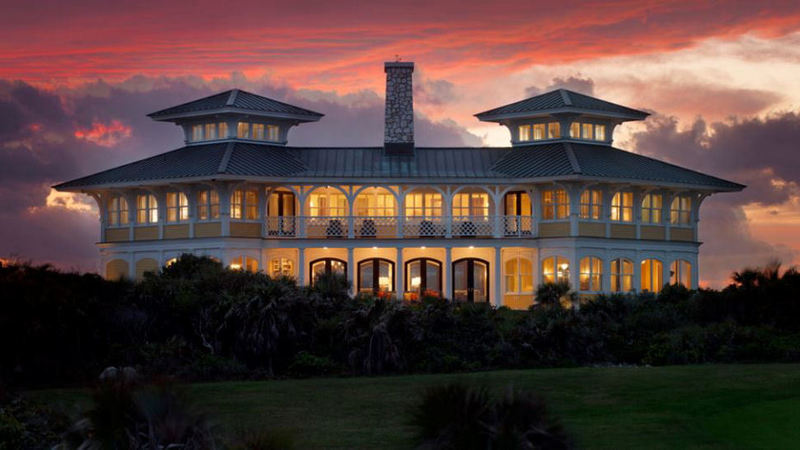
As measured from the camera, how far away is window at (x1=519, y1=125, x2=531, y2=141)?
5609 cm

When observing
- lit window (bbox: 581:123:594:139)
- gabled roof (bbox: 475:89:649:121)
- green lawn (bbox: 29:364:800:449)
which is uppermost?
gabled roof (bbox: 475:89:649:121)

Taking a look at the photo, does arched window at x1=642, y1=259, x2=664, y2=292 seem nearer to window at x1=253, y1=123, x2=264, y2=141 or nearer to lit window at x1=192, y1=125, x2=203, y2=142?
window at x1=253, y1=123, x2=264, y2=141

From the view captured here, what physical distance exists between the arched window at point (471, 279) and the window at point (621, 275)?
533 centimetres

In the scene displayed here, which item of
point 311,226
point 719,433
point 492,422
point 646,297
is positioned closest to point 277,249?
point 311,226

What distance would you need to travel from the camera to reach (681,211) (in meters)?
56.0

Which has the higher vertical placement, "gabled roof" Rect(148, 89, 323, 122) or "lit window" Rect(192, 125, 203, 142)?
"gabled roof" Rect(148, 89, 323, 122)

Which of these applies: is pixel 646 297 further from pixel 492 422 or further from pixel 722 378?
pixel 492 422

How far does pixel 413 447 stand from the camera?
53.9 ft

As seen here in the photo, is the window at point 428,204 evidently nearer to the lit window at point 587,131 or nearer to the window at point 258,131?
the lit window at point 587,131

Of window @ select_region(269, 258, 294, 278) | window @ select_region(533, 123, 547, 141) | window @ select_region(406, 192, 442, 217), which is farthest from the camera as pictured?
window @ select_region(533, 123, 547, 141)

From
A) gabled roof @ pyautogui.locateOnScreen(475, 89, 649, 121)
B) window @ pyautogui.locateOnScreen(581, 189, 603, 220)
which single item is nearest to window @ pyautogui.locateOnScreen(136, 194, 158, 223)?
gabled roof @ pyautogui.locateOnScreen(475, 89, 649, 121)

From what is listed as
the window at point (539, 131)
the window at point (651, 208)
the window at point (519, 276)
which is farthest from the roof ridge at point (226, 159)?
the window at point (651, 208)

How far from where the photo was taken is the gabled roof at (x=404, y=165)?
51.4m

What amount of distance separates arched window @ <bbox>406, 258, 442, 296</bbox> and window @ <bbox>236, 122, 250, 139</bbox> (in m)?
9.25
